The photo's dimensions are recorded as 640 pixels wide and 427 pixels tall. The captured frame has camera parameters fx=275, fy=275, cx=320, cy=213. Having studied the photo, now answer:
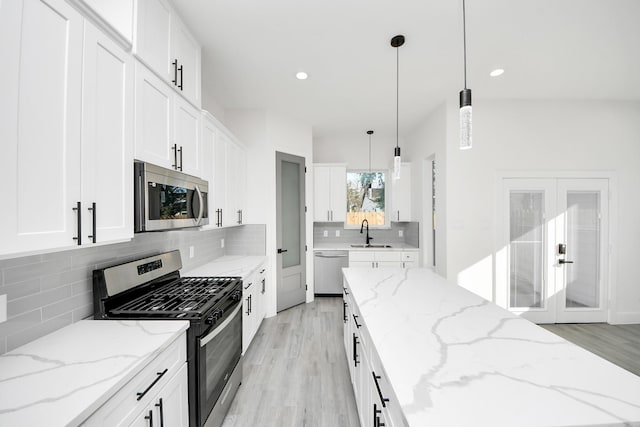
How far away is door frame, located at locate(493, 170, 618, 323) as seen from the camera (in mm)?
3545

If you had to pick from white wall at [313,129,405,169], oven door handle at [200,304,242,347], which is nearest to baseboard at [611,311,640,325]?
white wall at [313,129,405,169]

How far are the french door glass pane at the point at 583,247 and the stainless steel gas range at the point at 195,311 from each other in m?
4.21

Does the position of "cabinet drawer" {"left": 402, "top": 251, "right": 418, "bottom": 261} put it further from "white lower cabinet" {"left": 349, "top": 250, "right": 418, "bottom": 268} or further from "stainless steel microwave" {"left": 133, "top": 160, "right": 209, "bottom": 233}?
"stainless steel microwave" {"left": 133, "top": 160, "right": 209, "bottom": 233}

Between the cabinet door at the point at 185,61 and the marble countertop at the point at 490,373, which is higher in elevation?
the cabinet door at the point at 185,61

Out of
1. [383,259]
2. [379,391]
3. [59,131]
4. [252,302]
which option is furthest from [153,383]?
[383,259]

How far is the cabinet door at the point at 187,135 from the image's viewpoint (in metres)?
1.97

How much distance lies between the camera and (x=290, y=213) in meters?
4.18

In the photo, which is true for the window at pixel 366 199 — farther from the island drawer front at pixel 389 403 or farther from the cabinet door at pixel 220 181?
the island drawer front at pixel 389 403

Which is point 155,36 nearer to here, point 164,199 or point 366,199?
point 164,199

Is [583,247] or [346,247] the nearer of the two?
[583,247]

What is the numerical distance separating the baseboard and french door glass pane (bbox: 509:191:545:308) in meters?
0.96

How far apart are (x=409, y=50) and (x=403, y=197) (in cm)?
285

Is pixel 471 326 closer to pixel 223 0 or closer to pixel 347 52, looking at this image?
pixel 347 52

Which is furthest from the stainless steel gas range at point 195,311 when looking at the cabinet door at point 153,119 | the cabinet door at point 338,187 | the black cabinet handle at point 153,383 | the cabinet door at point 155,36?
the cabinet door at point 338,187
